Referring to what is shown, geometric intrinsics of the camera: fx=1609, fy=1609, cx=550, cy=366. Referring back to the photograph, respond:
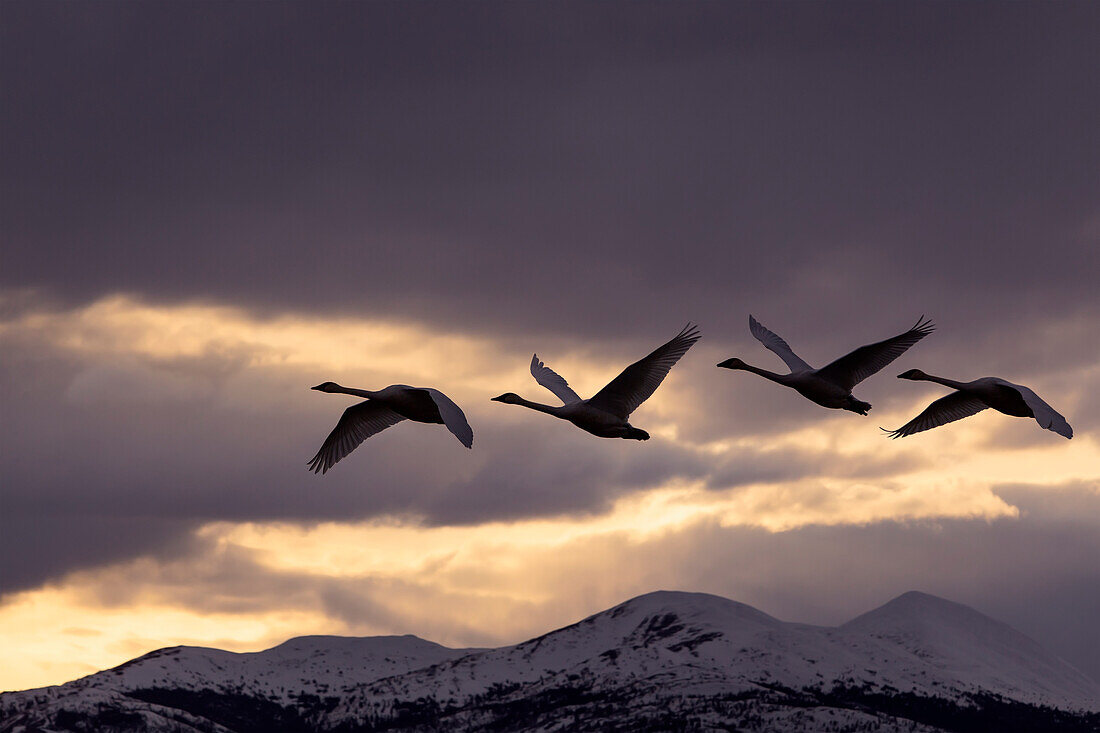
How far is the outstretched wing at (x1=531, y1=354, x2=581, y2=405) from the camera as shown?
205ft

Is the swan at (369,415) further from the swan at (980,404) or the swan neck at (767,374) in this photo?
the swan at (980,404)

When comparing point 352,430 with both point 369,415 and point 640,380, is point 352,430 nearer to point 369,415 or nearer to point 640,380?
point 369,415

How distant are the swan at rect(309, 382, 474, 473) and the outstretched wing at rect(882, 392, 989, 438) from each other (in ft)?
61.6

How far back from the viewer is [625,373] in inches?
2266

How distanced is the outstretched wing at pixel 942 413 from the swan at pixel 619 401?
36.7 feet

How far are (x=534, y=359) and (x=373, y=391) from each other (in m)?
8.06

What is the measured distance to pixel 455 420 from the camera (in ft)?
156

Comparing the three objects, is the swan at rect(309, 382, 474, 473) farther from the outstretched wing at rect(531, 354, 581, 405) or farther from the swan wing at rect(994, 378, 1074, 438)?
the swan wing at rect(994, 378, 1074, 438)

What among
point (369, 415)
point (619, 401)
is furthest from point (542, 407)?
point (369, 415)

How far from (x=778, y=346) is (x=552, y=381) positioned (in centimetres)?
920

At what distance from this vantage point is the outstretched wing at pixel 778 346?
62094 millimetres

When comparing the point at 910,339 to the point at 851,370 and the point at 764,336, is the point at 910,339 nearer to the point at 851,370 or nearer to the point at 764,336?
the point at 851,370

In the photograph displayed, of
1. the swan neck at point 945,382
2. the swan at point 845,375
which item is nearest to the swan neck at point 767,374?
the swan at point 845,375

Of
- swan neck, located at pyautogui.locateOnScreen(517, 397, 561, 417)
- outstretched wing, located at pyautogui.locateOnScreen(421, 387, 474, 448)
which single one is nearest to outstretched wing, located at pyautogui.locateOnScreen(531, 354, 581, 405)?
swan neck, located at pyautogui.locateOnScreen(517, 397, 561, 417)
